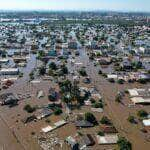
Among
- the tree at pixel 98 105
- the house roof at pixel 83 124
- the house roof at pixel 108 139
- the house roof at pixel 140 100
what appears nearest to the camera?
the house roof at pixel 108 139

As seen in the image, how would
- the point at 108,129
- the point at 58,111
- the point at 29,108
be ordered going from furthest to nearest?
the point at 29,108, the point at 58,111, the point at 108,129

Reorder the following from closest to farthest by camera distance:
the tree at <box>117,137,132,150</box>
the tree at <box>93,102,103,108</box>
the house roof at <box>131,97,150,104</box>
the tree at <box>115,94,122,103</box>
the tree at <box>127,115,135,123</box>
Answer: the tree at <box>117,137,132,150</box>, the tree at <box>127,115,135,123</box>, the tree at <box>93,102,103,108</box>, the house roof at <box>131,97,150,104</box>, the tree at <box>115,94,122,103</box>

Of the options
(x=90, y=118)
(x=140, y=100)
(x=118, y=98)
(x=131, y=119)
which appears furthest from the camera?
(x=118, y=98)

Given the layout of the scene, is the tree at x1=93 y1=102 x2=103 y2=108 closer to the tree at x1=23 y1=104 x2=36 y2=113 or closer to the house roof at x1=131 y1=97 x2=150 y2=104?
the house roof at x1=131 y1=97 x2=150 y2=104

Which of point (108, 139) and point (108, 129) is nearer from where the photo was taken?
point (108, 139)

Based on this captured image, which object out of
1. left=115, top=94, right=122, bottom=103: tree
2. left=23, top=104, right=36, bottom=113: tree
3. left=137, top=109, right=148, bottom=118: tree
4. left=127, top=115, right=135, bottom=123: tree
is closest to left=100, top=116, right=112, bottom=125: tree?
left=127, top=115, right=135, bottom=123: tree

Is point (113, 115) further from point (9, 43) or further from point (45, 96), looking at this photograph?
point (9, 43)

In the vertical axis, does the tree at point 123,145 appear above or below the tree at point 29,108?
above

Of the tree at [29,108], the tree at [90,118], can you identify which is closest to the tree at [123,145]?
the tree at [90,118]

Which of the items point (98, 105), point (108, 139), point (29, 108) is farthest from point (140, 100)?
point (29, 108)

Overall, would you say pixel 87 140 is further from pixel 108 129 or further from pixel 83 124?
pixel 83 124

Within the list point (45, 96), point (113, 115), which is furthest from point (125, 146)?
point (45, 96)

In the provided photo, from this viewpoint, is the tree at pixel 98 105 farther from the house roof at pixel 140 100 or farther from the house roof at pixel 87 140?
the house roof at pixel 87 140
